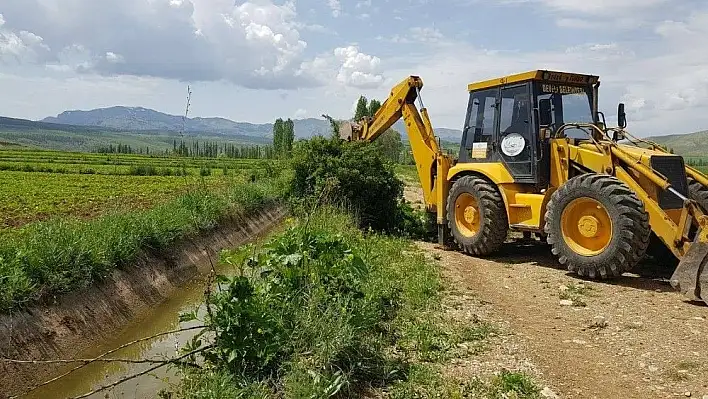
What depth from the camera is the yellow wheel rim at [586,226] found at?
8336 mm

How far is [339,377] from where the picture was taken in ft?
15.5

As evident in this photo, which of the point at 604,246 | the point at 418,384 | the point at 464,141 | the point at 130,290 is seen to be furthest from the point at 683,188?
the point at 130,290

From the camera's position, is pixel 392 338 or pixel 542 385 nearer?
pixel 542 385

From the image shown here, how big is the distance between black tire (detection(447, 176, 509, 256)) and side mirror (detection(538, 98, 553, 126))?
1408 millimetres

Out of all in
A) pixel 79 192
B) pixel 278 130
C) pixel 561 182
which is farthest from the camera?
pixel 278 130

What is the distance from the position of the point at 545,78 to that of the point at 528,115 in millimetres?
662

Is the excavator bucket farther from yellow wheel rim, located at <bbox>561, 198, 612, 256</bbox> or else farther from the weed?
the weed

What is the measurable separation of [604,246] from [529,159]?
1.98m

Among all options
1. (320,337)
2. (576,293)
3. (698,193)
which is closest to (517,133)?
(698,193)

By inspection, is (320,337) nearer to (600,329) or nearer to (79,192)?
(600,329)

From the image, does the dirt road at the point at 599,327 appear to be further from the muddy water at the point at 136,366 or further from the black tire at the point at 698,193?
the muddy water at the point at 136,366

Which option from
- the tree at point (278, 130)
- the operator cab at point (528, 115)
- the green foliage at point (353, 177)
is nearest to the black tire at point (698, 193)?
the operator cab at point (528, 115)

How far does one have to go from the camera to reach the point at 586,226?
27.8 ft

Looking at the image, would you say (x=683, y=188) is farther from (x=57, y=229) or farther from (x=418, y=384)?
(x=57, y=229)
